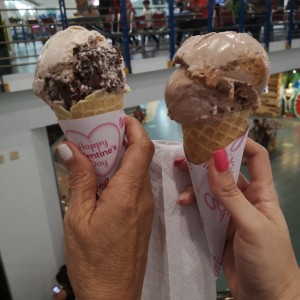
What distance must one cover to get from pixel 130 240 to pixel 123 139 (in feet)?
1.14

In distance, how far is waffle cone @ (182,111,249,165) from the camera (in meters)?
0.96

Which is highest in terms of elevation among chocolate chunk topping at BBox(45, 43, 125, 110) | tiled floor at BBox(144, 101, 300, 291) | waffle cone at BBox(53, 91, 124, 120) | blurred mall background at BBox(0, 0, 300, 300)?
chocolate chunk topping at BBox(45, 43, 125, 110)

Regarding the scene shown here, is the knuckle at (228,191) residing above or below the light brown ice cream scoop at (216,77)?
below

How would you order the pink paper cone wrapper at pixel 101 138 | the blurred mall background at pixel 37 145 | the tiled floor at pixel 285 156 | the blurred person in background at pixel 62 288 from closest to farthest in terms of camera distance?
the pink paper cone wrapper at pixel 101 138
the blurred mall background at pixel 37 145
the blurred person in background at pixel 62 288
the tiled floor at pixel 285 156

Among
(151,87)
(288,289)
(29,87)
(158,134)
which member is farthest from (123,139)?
(158,134)

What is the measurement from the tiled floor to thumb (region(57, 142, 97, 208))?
3.46 metres

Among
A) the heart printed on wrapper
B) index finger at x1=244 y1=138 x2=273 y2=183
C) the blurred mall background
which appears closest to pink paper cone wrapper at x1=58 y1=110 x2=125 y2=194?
the heart printed on wrapper

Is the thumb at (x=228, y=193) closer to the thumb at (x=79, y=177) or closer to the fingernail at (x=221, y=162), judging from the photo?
the fingernail at (x=221, y=162)

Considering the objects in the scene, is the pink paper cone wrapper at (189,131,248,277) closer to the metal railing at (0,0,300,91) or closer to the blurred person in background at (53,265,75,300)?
the metal railing at (0,0,300,91)

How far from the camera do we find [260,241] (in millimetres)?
902

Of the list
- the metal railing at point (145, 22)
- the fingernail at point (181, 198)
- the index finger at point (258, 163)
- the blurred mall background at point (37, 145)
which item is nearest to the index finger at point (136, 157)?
the fingernail at point (181, 198)

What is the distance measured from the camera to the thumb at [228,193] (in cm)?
89

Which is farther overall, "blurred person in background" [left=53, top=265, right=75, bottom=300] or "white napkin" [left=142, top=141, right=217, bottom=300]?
"blurred person in background" [left=53, top=265, right=75, bottom=300]

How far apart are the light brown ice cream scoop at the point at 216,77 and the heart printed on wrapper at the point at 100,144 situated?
0.72ft
